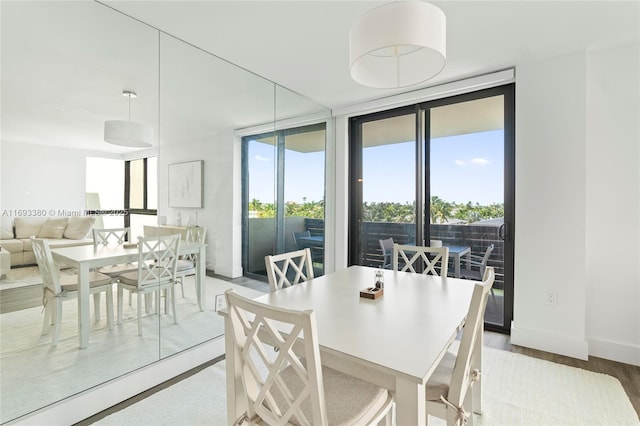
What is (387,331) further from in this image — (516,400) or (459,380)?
(516,400)

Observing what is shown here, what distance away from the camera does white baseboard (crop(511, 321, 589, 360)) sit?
102 inches

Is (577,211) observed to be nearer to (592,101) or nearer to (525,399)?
(592,101)

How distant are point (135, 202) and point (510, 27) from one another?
3004 millimetres

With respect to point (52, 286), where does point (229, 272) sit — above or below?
below

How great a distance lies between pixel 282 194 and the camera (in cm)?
369

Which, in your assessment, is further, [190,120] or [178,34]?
[190,120]

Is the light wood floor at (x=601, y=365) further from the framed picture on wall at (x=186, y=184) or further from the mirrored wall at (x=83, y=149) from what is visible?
the framed picture on wall at (x=186, y=184)

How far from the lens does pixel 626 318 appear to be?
8.38ft

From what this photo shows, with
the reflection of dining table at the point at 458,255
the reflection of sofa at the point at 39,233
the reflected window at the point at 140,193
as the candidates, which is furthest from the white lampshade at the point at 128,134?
the reflection of dining table at the point at 458,255

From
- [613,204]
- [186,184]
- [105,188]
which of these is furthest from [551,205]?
[105,188]

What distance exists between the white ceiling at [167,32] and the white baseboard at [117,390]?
151cm

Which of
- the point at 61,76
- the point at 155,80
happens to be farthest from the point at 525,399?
the point at 61,76

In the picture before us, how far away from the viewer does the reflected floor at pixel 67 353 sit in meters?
1.64

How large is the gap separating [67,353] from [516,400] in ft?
9.06
